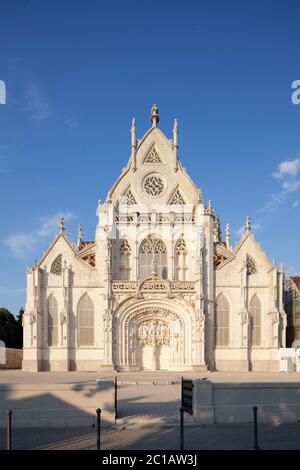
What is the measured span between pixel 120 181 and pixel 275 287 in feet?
49.7

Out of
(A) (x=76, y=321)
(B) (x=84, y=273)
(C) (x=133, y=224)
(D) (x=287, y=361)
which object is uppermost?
(C) (x=133, y=224)

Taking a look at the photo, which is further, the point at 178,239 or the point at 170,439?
the point at 178,239

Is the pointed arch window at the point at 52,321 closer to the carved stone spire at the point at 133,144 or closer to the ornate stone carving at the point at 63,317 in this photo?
the ornate stone carving at the point at 63,317

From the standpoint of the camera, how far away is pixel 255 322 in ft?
149

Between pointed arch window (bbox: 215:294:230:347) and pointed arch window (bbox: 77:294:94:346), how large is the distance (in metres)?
9.68

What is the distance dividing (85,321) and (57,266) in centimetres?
488

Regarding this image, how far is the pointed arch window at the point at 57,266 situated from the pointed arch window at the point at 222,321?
12.6m

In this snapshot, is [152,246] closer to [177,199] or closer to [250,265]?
[177,199]

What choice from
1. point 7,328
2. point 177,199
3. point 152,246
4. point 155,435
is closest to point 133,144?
point 177,199

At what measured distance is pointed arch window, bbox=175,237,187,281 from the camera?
152 ft

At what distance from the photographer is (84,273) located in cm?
4528

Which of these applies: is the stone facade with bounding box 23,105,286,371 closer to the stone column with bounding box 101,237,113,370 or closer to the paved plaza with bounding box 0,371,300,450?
the stone column with bounding box 101,237,113,370
